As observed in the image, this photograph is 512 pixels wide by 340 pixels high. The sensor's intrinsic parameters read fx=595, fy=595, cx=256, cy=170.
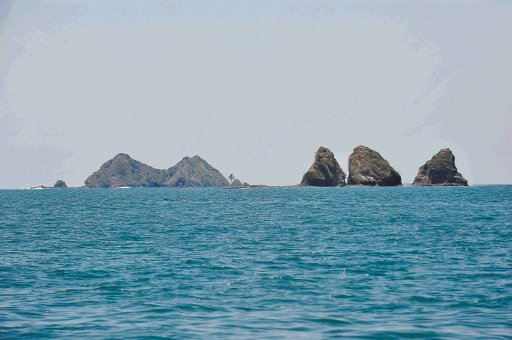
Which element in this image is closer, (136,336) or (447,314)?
(136,336)

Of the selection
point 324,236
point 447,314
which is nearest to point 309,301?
point 447,314

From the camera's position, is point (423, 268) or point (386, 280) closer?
point (386, 280)

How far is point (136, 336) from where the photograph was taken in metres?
19.2

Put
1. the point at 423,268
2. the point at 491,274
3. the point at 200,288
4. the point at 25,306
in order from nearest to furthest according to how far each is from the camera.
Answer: the point at 25,306, the point at 200,288, the point at 491,274, the point at 423,268

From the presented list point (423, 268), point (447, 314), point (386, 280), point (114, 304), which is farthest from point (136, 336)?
point (423, 268)

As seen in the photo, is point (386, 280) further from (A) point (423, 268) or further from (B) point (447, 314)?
(B) point (447, 314)

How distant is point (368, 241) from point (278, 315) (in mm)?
27352

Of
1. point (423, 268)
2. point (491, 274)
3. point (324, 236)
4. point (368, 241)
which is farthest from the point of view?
point (324, 236)

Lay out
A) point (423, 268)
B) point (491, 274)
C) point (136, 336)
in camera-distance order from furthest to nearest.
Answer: point (423, 268), point (491, 274), point (136, 336)

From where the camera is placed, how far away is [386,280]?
29.2 meters

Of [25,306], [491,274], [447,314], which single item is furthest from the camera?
[491,274]

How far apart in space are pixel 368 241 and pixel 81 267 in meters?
23.4

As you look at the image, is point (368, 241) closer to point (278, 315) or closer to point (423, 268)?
point (423, 268)

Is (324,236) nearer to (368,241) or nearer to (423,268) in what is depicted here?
(368,241)
